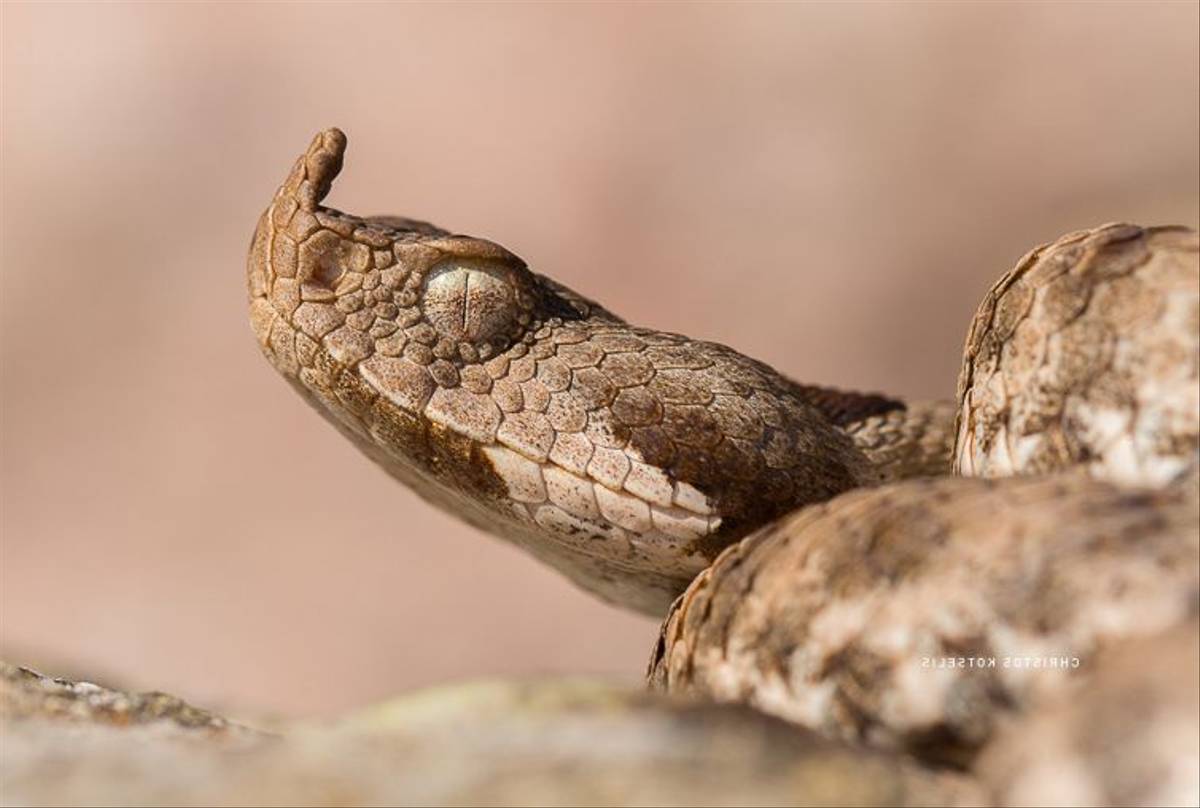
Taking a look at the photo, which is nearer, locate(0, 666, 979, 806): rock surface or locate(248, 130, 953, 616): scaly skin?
locate(0, 666, 979, 806): rock surface

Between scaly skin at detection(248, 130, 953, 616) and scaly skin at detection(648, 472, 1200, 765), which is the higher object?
scaly skin at detection(248, 130, 953, 616)

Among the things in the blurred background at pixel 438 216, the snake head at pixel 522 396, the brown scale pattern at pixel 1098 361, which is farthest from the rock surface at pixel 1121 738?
the blurred background at pixel 438 216

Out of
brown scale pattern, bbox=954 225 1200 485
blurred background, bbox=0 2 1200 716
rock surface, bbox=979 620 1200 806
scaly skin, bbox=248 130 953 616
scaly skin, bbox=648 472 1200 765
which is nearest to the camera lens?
rock surface, bbox=979 620 1200 806

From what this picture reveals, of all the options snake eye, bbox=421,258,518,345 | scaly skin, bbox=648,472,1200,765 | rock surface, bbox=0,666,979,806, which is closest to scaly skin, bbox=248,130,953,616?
snake eye, bbox=421,258,518,345

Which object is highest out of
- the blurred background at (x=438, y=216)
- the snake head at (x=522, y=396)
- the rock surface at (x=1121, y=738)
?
the blurred background at (x=438, y=216)

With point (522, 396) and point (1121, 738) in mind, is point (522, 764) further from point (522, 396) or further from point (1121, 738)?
point (522, 396)

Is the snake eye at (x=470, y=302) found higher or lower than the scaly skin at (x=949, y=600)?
higher

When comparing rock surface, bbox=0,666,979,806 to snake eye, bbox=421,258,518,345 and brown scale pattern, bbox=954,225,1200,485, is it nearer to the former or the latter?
brown scale pattern, bbox=954,225,1200,485

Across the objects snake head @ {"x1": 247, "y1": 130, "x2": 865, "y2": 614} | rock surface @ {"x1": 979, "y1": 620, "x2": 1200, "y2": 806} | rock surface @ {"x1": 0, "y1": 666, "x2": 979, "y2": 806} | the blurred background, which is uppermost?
the blurred background

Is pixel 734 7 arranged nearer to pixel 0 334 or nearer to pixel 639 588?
pixel 0 334

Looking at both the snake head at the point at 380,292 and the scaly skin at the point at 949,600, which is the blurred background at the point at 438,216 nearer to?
the snake head at the point at 380,292
